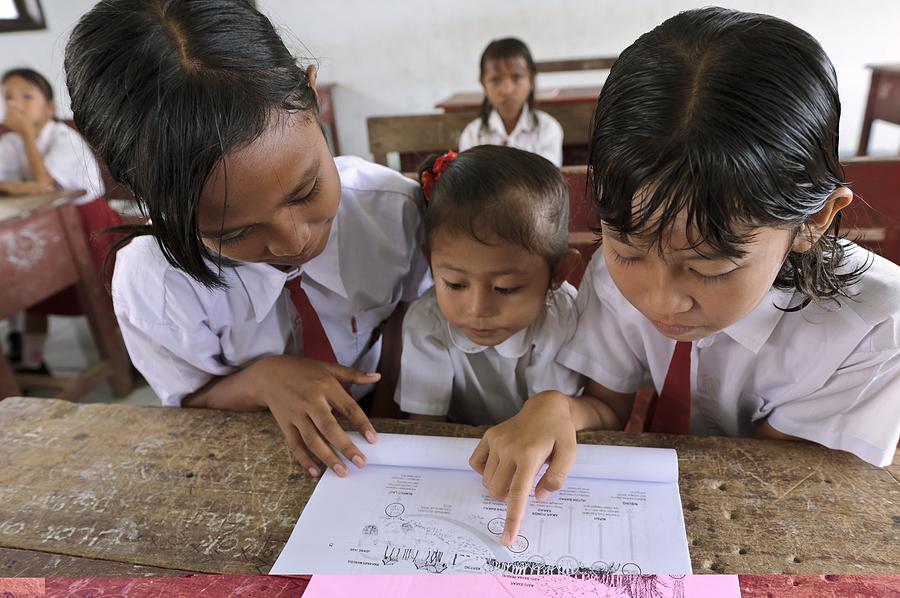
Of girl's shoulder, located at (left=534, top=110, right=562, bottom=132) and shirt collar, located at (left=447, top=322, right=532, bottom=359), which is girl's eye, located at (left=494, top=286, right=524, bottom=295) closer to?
shirt collar, located at (left=447, top=322, right=532, bottom=359)

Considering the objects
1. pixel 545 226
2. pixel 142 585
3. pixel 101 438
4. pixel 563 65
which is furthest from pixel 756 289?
pixel 563 65

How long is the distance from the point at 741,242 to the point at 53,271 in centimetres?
216

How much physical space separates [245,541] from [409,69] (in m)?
4.72

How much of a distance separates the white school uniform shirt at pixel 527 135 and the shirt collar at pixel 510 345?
1.68 meters

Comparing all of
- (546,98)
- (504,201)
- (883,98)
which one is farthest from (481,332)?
(883,98)

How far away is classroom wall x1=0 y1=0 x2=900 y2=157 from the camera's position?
4414mm

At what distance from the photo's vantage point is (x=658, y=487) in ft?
2.10

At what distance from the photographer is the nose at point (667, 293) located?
0.58 meters

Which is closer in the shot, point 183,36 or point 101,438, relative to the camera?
point 183,36

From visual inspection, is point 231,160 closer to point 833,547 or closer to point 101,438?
point 101,438

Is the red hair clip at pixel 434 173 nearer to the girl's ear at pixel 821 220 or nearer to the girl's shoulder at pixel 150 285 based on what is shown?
the girl's shoulder at pixel 150 285

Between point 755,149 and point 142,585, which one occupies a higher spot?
point 755,149

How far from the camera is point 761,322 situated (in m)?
0.73

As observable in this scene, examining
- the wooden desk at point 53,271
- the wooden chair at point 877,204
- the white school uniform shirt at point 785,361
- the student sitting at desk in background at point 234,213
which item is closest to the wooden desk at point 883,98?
the wooden chair at point 877,204
